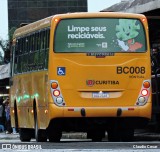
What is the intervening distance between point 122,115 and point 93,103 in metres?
0.74

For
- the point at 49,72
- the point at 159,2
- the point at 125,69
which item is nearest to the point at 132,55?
the point at 125,69

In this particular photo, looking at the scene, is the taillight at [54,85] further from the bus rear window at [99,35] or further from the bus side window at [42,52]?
the bus side window at [42,52]

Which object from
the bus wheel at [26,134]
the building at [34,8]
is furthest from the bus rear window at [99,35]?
the building at [34,8]

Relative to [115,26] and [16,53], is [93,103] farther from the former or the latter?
[16,53]

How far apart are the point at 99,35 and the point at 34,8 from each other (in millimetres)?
114629

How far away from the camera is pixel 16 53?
2967cm

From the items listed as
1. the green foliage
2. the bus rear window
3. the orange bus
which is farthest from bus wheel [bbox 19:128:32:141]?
the green foliage

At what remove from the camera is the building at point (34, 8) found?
138125mm

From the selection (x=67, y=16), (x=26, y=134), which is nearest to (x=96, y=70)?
(x=67, y=16)

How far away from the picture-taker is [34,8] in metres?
139

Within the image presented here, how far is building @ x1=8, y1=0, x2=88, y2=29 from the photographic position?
453ft

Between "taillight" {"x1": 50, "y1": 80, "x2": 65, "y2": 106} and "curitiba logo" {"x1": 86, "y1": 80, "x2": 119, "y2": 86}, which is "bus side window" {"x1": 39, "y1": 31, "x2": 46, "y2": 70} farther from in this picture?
"curitiba logo" {"x1": 86, "y1": 80, "x2": 119, "y2": 86}

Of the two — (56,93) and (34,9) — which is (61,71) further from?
(34,9)

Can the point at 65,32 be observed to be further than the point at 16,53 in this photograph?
No
